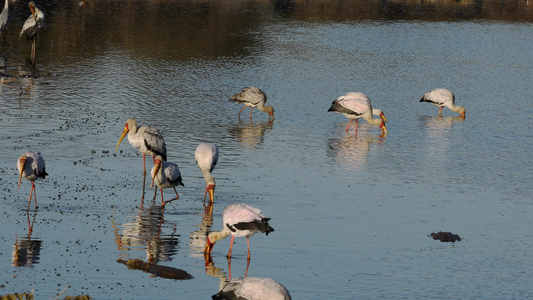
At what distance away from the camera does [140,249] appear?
574 inches

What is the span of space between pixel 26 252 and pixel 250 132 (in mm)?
12025

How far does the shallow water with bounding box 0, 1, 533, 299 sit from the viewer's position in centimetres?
1395

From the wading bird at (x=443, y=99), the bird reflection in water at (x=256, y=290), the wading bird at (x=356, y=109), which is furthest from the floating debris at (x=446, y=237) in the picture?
the wading bird at (x=443, y=99)

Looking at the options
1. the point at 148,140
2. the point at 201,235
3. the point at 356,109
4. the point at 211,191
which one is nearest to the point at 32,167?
the point at 148,140

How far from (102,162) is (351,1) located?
1973 inches

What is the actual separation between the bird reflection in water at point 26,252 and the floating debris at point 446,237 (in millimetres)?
6893

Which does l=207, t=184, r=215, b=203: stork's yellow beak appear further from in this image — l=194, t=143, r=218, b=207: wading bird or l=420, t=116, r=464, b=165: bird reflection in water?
l=420, t=116, r=464, b=165: bird reflection in water

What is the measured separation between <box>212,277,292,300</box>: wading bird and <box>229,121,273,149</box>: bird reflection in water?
1211 centimetres

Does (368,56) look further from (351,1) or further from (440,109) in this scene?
(351,1)

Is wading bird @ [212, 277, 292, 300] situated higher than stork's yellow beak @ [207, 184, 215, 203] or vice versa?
wading bird @ [212, 277, 292, 300]

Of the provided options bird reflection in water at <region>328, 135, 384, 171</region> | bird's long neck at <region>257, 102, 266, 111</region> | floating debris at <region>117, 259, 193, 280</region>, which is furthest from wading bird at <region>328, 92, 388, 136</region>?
floating debris at <region>117, 259, 193, 280</region>

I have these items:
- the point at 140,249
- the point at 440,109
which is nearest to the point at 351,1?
the point at 440,109

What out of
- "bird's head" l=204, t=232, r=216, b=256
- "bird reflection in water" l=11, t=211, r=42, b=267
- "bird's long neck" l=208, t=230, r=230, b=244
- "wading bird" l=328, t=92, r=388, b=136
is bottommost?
"bird reflection in water" l=11, t=211, r=42, b=267

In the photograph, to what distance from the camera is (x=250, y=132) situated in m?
25.4
